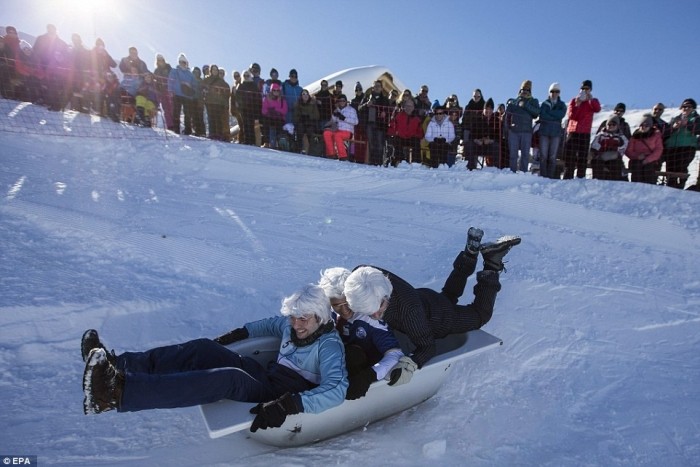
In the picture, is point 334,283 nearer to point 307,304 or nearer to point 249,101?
point 307,304

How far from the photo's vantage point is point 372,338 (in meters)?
2.92

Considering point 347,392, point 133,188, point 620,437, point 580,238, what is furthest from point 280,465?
point 133,188

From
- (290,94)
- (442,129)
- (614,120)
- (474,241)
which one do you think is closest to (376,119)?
(442,129)

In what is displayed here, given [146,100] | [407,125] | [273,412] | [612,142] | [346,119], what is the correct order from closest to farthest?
[273,412], [612,142], [407,125], [346,119], [146,100]

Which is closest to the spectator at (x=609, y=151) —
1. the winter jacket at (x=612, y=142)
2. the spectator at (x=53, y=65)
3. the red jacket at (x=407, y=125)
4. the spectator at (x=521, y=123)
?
the winter jacket at (x=612, y=142)

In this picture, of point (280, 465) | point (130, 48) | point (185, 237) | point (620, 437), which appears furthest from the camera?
point (130, 48)

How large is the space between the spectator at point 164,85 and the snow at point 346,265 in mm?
1965

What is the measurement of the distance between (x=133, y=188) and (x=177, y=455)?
4.88 m

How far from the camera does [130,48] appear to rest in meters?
9.95

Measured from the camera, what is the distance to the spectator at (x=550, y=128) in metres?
7.20

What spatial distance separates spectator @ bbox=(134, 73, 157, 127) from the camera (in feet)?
31.8

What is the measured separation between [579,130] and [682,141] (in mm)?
1457

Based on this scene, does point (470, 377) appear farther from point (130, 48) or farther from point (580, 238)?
point (130, 48)
